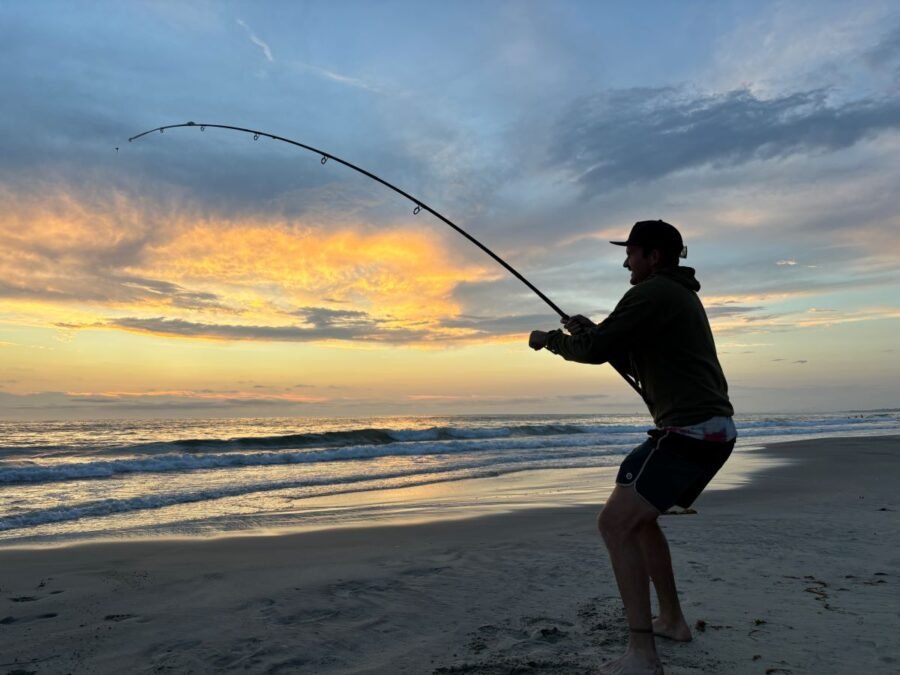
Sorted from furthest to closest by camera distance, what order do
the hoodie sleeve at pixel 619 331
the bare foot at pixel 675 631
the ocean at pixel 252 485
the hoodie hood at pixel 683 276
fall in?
the ocean at pixel 252 485 → the bare foot at pixel 675 631 → the hoodie hood at pixel 683 276 → the hoodie sleeve at pixel 619 331

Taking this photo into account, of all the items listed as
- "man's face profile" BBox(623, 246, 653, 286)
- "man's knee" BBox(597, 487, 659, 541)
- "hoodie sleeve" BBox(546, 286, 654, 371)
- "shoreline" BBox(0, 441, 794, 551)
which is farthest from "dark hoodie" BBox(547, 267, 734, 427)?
"shoreline" BBox(0, 441, 794, 551)

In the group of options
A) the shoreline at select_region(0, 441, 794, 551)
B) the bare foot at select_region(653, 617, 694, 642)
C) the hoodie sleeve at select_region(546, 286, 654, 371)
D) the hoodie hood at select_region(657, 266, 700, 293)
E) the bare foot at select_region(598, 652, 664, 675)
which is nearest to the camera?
the bare foot at select_region(598, 652, 664, 675)

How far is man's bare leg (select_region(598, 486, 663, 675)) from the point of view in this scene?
2.60m

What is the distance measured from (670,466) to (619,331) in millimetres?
580

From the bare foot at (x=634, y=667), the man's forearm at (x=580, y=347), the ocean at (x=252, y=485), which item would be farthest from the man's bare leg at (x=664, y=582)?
the ocean at (x=252, y=485)

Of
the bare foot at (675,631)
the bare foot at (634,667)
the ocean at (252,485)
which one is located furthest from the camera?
the ocean at (252,485)

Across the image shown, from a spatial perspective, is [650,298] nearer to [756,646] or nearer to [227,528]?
[756,646]

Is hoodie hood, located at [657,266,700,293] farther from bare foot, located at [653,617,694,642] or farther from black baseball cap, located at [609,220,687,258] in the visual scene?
bare foot, located at [653,617,694,642]

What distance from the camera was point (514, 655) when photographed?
289 cm

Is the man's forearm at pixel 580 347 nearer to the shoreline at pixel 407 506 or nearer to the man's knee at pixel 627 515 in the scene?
the man's knee at pixel 627 515

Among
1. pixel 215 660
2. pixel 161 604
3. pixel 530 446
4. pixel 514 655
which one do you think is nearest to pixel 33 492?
pixel 161 604

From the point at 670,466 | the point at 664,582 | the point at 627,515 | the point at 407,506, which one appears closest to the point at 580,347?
the point at 670,466

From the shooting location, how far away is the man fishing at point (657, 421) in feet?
8.64

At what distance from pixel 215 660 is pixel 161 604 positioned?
1.13m
